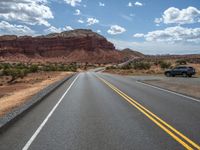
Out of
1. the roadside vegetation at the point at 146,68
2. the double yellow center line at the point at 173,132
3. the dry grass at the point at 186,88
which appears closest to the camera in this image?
the double yellow center line at the point at 173,132

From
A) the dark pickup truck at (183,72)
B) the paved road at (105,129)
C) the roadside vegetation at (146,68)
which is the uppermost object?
the paved road at (105,129)

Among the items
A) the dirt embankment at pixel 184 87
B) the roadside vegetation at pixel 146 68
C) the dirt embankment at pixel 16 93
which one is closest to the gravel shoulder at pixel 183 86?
the dirt embankment at pixel 184 87

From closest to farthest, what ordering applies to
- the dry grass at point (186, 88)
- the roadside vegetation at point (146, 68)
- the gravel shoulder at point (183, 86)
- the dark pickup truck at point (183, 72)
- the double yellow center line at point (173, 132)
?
the double yellow center line at point (173, 132) → the dry grass at point (186, 88) → the gravel shoulder at point (183, 86) → the dark pickup truck at point (183, 72) → the roadside vegetation at point (146, 68)

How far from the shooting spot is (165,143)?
318 inches

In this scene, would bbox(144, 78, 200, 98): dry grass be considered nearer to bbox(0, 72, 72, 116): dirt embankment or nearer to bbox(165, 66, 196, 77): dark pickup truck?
bbox(0, 72, 72, 116): dirt embankment

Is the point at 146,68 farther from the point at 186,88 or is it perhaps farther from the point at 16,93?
the point at 16,93

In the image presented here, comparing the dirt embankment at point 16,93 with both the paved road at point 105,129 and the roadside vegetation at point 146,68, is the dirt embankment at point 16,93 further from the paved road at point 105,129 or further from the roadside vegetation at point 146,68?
the roadside vegetation at point 146,68

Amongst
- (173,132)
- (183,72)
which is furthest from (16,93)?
(183,72)

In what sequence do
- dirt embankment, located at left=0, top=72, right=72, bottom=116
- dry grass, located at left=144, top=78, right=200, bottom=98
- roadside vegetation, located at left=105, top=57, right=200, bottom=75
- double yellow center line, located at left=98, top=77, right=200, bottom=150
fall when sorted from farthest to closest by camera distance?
roadside vegetation, located at left=105, top=57, right=200, bottom=75 < dry grass, located at left=144, top=78, right=200, bottom=98 < dirt embankment, located at left=0, top=72, right=72, bottom=116 < double yellow center line, located at left=98, top=77, right=200, bottom=150

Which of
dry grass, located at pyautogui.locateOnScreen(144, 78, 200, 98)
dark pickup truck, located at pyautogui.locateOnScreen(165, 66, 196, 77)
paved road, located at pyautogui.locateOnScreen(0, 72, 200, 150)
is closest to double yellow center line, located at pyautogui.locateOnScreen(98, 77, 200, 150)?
paved road, located at pyautogui.locateOnScreen(0, 72, 200, 150)

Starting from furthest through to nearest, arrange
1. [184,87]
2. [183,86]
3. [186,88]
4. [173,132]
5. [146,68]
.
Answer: [146,68] < [183,86] < [184,87] < [186,88] < [173,132]

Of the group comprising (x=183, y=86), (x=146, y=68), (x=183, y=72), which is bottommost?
(x=146, y=68)

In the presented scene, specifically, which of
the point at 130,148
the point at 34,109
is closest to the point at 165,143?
the point at 130,148

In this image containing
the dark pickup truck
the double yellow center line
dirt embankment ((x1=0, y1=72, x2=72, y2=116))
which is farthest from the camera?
the dark pickup truck
